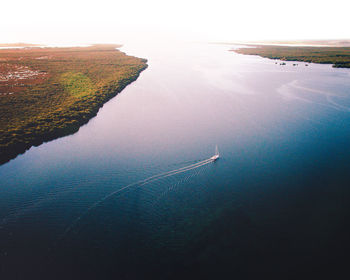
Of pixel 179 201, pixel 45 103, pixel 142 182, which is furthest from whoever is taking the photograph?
pixel 45 103

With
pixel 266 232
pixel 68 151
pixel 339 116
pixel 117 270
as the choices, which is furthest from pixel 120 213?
pixel 339 116

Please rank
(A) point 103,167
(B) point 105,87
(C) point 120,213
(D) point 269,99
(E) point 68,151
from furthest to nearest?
(B) point 105,87 < (D) point 269,99 < (E) point 68,151 < (A) point 103,167 < (C) point 120,213

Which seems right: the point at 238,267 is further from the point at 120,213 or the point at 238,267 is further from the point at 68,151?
A: the point at 68,151

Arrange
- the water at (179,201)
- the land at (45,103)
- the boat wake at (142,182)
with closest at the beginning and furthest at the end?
the water at (179,201) < the boat wake at (142,182) < the land at (45,103)

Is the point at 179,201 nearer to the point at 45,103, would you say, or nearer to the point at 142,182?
the point at 142,182

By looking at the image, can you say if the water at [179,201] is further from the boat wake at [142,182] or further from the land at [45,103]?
the land at [45,103]

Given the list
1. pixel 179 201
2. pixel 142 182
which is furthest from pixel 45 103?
pixel 179 201

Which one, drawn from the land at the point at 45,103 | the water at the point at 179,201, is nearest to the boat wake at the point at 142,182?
the water at the point at 179,201

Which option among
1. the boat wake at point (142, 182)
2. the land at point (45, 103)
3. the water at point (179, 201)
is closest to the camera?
the water at point (179, 201)
